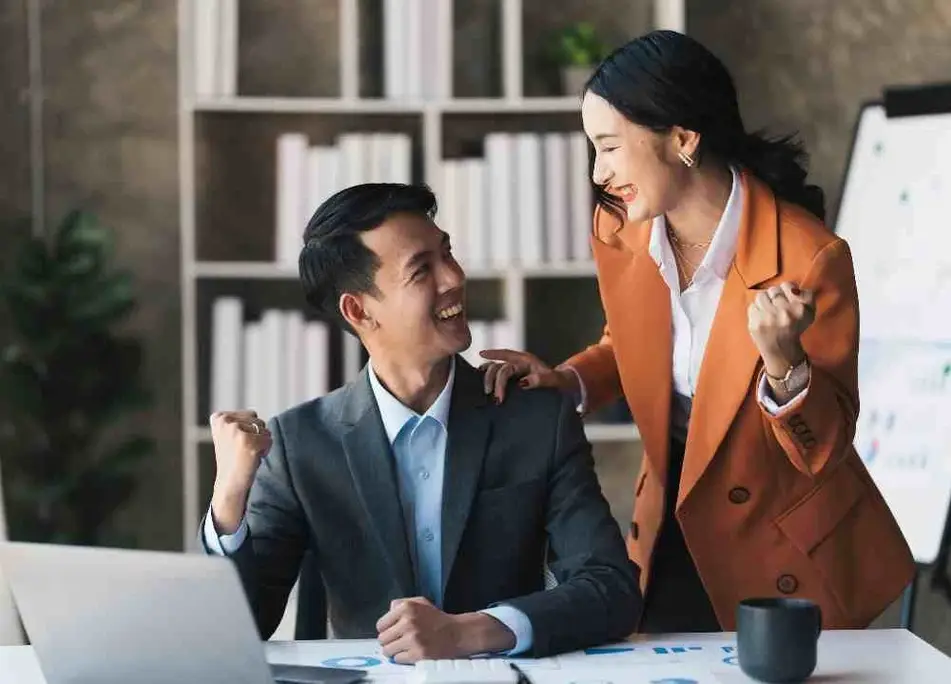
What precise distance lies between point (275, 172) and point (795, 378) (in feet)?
7.10

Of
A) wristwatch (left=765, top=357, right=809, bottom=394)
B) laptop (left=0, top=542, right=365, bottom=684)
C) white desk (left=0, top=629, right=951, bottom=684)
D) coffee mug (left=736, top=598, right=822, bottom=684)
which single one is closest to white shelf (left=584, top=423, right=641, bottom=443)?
wristwatch (left=765, top=357, right=809, bottom=394)

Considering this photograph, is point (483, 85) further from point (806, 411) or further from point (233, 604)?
point (233, 604)

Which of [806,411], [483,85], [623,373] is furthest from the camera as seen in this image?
[483,85]

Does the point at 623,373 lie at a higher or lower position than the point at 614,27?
lower

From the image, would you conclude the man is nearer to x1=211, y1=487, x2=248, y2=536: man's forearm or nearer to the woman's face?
x1=211, y1=487, x2=248, y2=536: man's forearm

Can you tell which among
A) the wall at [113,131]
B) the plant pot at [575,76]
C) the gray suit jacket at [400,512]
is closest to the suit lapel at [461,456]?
the gray suit jacket at [400,512]

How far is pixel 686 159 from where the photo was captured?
2.02 metres

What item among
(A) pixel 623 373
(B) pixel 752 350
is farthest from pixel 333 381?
(B) pixel 752 350

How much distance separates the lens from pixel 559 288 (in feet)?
12.2

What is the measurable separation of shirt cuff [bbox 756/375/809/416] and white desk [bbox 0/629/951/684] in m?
0.30

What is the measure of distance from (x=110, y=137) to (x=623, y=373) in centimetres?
214

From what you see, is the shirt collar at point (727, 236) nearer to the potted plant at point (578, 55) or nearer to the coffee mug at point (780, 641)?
the coffee mug at point (780, 641)

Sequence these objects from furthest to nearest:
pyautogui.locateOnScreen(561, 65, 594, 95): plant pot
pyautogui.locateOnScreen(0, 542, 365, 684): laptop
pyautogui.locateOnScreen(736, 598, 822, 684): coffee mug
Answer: pyautogui.locateOnScreen(561, 65, 594, 95): plant pot
pyautogui.locateOnScreen(736, 598, 822, 684): coffee mug
pyautogui.locateOnScreen(0, 542, 365, 684): laptop

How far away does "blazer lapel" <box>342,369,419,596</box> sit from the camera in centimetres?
183
